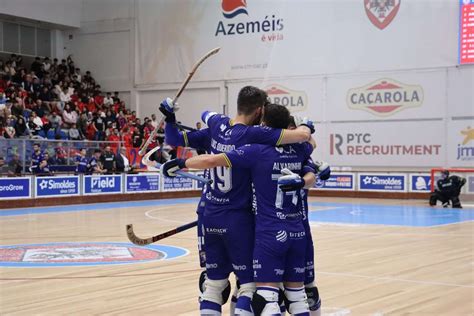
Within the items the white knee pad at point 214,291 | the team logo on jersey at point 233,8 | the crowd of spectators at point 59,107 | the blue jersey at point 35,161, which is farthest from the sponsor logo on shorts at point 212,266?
the team logo on jersey at point 233,8

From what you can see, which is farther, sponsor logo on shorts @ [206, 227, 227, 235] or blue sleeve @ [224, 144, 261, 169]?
sponsor logo on shorts @ [206, 227, 227, 235]

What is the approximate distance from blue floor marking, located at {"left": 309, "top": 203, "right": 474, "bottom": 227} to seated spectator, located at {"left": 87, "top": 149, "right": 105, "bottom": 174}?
744cm

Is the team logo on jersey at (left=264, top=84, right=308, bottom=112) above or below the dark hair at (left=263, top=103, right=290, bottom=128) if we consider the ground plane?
above

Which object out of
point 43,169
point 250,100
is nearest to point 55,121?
point 43,169

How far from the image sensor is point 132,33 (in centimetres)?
3512

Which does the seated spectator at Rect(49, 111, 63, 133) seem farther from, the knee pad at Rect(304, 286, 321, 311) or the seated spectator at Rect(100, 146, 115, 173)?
the knee pad at Rect(304, 286, 321, 311)

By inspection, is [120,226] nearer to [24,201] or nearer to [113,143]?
[24,201]

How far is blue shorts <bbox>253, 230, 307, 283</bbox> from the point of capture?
5.25 m

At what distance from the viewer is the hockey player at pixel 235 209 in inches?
216

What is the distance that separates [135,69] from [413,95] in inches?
553

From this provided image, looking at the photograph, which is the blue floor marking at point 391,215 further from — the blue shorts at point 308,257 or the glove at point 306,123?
the glove at point 306,123

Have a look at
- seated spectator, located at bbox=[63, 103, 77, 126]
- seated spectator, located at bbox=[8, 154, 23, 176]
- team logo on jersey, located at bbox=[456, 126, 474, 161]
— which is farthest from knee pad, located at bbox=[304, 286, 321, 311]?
seated spectator, located at bbox=[63, 103, 77, 126]

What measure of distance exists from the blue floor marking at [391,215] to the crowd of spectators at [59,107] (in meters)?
9.95

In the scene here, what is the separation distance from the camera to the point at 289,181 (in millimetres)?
5172
